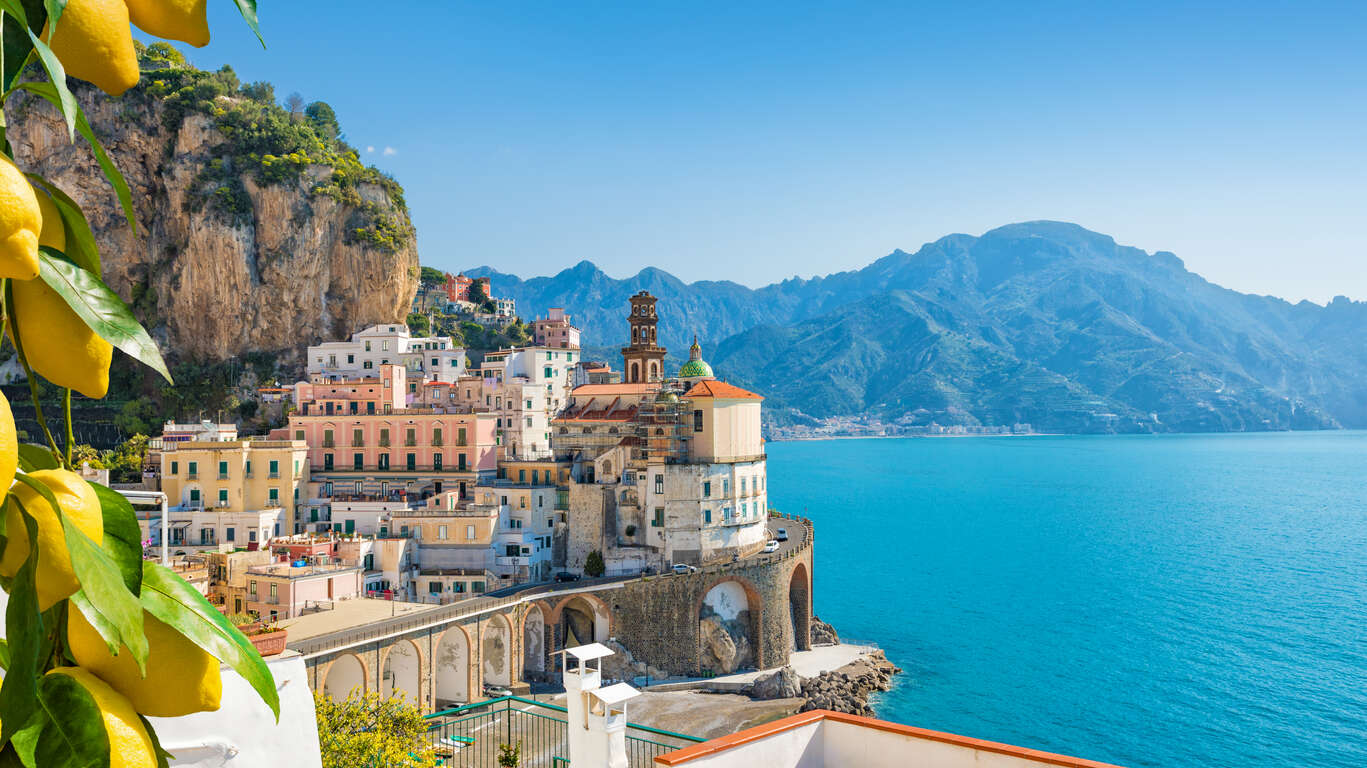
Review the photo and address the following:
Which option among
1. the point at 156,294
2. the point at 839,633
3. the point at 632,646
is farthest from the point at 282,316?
the point at 839,633

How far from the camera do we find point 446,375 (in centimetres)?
5706

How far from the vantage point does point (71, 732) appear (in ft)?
3.17

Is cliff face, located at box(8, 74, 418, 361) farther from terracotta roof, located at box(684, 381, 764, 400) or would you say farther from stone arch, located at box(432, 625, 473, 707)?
stone arch, located at box(432, 625, 473, 707)

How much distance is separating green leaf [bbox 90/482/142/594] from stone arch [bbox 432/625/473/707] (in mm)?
34965

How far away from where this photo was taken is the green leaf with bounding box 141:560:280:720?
1027 millimetres

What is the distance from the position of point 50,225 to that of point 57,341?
5.9 inches

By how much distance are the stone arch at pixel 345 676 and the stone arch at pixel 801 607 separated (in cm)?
2316

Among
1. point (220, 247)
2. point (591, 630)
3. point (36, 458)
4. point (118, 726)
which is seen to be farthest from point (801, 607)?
point (118, 726)

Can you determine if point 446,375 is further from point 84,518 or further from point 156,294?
point 84,518

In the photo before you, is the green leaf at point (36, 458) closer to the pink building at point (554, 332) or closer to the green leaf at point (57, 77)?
the green leaf at point (57, 77)

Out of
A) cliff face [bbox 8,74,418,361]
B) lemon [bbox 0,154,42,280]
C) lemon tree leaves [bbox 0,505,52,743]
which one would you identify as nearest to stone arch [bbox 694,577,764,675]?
cliff face [bbox 8,74,418,361]

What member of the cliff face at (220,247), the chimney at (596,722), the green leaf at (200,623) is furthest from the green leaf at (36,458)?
the cliff face at (220,247)

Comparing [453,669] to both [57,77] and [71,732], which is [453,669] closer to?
[71,732]

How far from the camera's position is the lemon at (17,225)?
3.01ft
